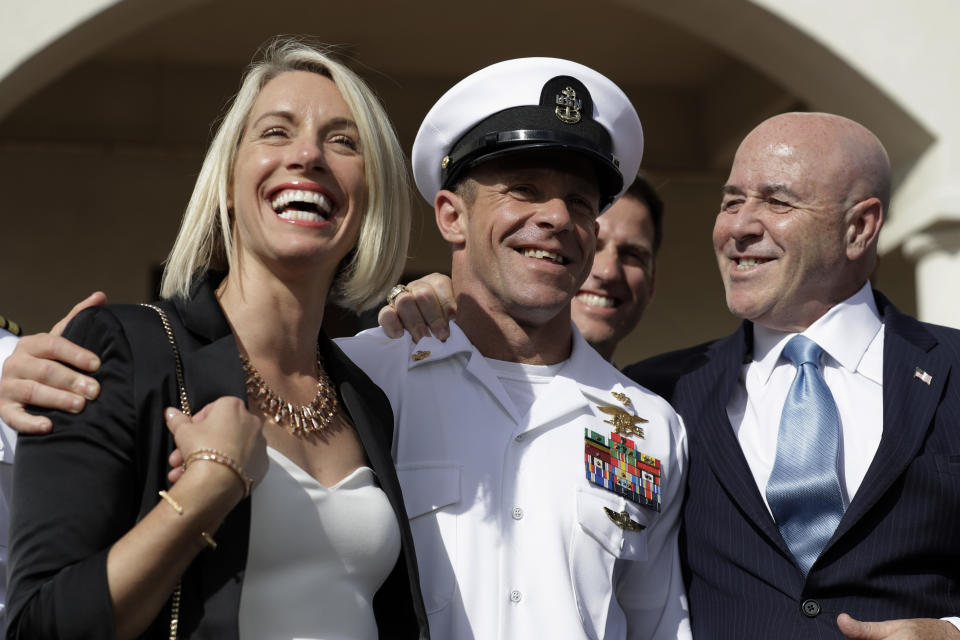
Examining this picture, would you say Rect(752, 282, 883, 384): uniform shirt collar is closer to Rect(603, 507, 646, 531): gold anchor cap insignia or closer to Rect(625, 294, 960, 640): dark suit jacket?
Rect(625, 294, 960, 640): dark suit jacket

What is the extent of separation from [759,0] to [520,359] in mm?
2743

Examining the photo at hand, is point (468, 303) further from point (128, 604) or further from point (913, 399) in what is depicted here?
point (128, 604)

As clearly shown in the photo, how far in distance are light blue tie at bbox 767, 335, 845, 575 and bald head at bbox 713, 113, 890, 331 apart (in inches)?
12.1

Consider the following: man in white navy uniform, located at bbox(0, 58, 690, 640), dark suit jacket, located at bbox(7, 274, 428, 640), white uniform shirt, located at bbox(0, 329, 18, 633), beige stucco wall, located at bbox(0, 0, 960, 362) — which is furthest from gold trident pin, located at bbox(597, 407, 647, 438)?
beige stucco wall, located at bbox(0, 0, 960, 362)

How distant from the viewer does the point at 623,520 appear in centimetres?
279

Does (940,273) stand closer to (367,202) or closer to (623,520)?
(623,520)

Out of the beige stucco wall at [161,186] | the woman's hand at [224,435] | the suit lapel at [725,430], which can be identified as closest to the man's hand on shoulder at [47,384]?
the woman's hand at [224,435]

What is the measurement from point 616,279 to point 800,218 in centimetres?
92


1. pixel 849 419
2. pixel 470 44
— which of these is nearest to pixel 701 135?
pixel 470 44

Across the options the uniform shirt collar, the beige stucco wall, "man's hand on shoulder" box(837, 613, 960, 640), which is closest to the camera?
"man's hand on shoulder" box(837, 613, 960, 640)

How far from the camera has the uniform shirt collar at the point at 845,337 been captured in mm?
3100

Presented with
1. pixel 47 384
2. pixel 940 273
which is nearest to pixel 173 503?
pixel 47 384

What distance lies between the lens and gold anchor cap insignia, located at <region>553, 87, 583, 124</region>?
2.98 metres

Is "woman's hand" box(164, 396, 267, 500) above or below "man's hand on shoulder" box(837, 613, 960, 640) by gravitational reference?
above
